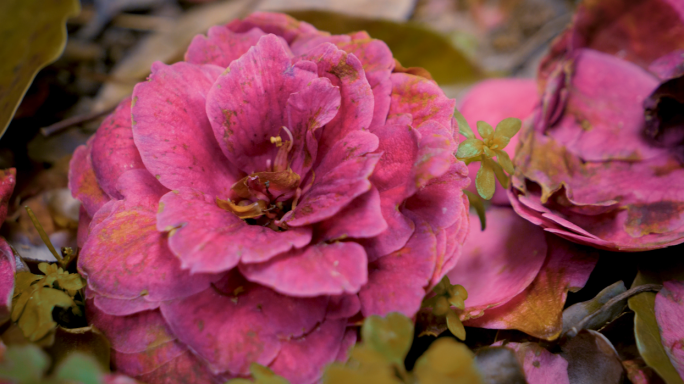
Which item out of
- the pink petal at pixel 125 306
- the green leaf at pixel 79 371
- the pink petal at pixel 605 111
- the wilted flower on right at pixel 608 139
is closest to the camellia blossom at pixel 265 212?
the pink petal at pixel 125 306

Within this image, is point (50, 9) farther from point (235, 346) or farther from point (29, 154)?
point (235, 346)

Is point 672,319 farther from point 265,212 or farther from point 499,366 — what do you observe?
point 265,212

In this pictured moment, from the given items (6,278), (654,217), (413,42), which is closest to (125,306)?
(6,278)

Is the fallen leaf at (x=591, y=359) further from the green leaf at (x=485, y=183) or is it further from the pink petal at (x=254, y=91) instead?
the pink petal at (x=254, y=91)

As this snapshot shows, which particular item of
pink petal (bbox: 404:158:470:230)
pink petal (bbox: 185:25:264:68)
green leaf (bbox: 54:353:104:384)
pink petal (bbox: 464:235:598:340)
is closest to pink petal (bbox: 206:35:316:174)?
pink petal (bbox: 185:25:264:68)

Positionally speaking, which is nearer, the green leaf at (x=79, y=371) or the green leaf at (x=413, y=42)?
the green leaf at (x=79, y=371)

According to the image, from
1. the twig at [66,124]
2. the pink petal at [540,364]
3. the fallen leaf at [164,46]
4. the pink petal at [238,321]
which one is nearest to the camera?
the pink petal at [238,321]

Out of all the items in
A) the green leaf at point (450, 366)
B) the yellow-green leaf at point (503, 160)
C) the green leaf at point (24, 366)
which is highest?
the yellow-green leaf at point (503, 160)
